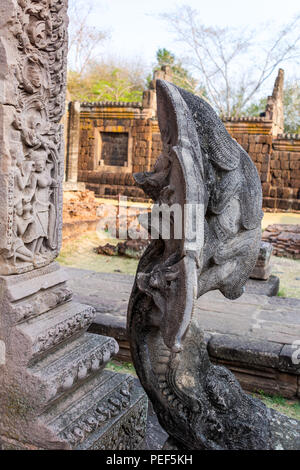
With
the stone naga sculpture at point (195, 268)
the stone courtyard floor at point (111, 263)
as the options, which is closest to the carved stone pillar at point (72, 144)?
the stone courtyard floor at point (111, 263)

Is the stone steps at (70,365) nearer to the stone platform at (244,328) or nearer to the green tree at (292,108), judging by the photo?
the stone platform at (244,328)

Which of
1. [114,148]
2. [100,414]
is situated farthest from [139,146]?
[100,414]

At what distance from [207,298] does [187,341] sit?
280 centimetres

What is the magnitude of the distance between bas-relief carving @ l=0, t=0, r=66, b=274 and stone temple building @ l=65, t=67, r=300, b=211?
34.5ft

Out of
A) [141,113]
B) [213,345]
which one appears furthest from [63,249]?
[141,113]

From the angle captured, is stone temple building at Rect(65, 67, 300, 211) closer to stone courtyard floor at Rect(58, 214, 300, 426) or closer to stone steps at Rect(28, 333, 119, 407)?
stone courtyard floor at Rect(58, 214, 300, 426)

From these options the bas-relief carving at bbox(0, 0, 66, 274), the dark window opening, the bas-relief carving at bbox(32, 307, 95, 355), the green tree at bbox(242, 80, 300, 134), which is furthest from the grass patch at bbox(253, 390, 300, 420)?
the green tree at bbox(242, 80, 300, 134)

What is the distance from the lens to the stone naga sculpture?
56.9 inches

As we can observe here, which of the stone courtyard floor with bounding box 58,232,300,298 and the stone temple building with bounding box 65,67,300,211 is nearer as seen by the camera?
the stone courtyard floor with bounding box 58,232,300,298

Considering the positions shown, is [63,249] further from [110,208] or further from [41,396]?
[41,396]

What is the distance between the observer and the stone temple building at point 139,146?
14.1m

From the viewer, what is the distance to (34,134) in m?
1.90

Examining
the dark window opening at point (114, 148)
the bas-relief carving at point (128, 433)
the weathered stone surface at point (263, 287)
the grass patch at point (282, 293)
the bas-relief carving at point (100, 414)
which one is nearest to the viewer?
the bas-relief carving at point (100, 414)

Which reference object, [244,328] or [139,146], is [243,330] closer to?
[244,328]
